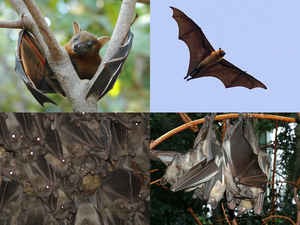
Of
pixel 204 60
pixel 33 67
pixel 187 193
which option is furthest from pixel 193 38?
pixel 187 193

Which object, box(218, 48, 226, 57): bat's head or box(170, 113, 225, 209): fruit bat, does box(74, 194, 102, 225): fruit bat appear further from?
box(218, 48, 226, 57): bat's head

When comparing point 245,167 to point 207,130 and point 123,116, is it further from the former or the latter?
point 123,116

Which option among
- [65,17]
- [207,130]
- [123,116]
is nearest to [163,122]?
[65,17]

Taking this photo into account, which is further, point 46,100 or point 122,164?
point 122,164

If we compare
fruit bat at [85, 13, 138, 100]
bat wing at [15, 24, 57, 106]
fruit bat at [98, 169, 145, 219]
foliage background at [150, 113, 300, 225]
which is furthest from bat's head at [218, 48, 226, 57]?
foliage background at [150, 113, 300, 225]

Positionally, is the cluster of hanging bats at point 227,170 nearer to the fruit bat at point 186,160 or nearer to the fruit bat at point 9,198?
the fruit bat at point 186,160

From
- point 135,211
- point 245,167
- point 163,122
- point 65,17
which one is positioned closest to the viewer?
point 245,167
